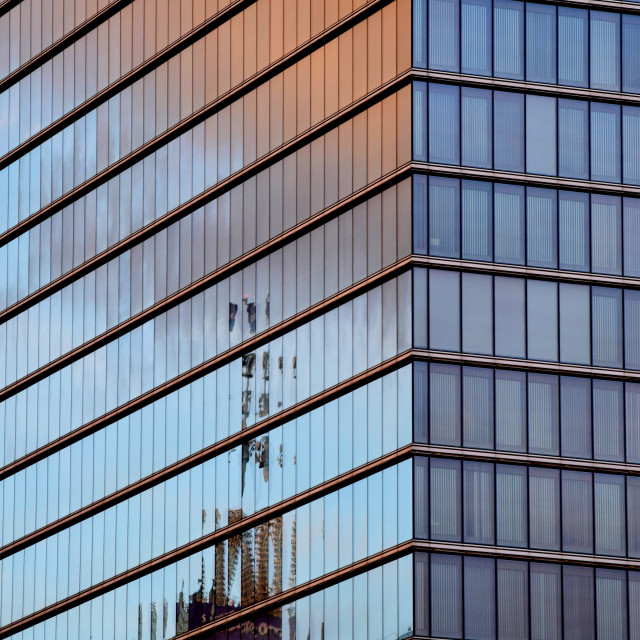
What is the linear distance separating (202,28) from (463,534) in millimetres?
23302

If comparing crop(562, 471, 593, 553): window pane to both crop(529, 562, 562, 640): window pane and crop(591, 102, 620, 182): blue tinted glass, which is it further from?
crop(591, 102, 620, 182): blue tinted glass

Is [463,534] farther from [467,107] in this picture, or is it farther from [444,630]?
[467,107]

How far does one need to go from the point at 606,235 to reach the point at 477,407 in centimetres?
714

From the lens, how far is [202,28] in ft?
261

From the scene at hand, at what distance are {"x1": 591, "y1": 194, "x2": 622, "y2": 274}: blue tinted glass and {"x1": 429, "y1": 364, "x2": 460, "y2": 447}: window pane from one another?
19.5 ft

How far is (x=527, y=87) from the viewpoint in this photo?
68938 mm

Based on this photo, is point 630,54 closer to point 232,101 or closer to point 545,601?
point 232,101

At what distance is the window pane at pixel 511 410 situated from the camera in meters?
66.4

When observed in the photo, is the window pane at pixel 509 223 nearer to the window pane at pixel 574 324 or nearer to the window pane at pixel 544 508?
the window pane at pixel 574 324

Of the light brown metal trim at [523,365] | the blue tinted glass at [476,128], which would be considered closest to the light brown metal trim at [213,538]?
the light brown metal trim at [523,365]

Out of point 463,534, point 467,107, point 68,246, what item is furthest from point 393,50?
point 68,246

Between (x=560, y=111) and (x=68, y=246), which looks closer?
(x=560, y=111)

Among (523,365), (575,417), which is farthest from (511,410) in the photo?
(575,417)

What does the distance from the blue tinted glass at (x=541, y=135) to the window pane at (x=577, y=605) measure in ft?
40.4
